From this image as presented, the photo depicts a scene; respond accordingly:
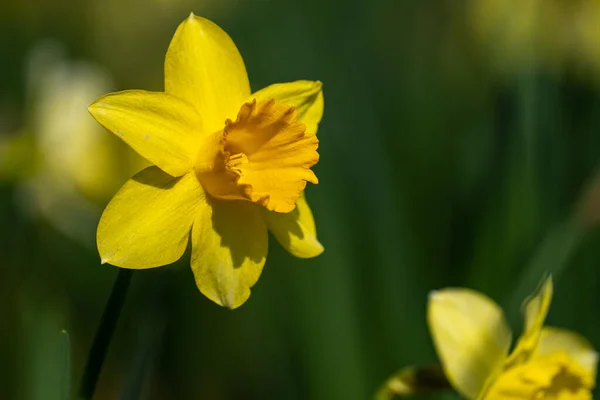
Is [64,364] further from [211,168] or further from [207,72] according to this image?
[207,72]

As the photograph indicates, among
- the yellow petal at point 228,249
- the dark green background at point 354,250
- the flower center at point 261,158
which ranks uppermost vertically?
the flower center at point 261,158

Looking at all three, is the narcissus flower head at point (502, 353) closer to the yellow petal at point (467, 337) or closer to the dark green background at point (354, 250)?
the yellow petal at point (467, 337)

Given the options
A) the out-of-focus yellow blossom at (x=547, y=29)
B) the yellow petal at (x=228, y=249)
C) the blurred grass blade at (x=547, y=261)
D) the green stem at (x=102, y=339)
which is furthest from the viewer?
the out-of-focus yellow blossom at (x=547, y=29)

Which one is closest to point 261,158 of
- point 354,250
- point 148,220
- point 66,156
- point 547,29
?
point 148,220

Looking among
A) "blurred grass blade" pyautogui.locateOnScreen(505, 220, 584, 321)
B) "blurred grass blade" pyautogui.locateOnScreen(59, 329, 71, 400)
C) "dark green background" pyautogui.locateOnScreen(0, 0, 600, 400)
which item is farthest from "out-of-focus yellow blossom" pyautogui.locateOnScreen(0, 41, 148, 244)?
"blurred grass blade" pyautogui.locateOnScreen(59, 329, 71, 400)

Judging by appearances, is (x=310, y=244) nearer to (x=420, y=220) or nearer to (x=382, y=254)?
(x=382, y=254)

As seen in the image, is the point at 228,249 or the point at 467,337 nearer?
the point at 228,249

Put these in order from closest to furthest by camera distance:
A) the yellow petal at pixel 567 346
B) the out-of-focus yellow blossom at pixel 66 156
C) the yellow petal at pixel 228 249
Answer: the yellow petal at pixel 228 249 < the yellow petal at pixel 567 346 < the out-of-focus yellow blossom at pixel 66 156

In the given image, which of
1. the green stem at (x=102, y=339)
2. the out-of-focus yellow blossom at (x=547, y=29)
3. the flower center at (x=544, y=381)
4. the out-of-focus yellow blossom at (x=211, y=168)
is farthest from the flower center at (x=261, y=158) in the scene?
the out-of-focus yellow blossom at (x=547, y=29)
